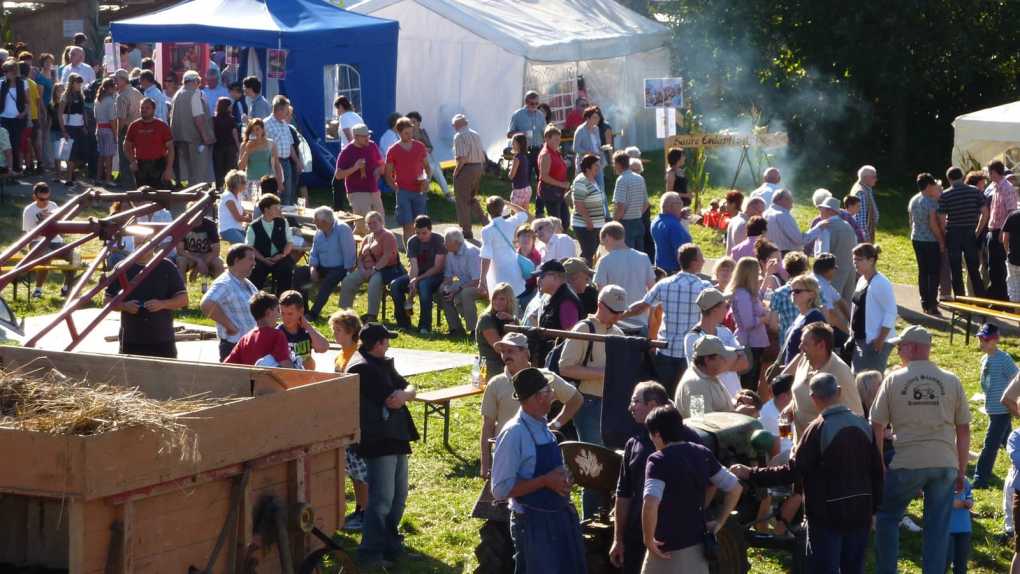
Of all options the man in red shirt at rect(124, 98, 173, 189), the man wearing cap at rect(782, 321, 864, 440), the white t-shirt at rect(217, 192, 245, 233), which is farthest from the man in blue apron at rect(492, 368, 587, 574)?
the man in red shirt at rect(124, 98, 173, 189)

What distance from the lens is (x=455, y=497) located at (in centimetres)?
1028

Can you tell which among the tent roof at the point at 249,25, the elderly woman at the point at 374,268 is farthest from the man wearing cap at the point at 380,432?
the tent roof at the point at 249,25

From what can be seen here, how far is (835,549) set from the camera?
7746 mm

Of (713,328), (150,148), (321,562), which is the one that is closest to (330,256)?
(150,148)

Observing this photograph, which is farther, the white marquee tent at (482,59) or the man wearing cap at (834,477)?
the white marquee tent at (482,59)

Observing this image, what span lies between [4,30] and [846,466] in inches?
960

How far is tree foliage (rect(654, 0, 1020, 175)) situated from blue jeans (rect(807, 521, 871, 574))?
19.6 meters

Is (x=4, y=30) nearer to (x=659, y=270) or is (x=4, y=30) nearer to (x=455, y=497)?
(x=659, y=270)

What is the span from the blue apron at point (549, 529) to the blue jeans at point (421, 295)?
8.00m

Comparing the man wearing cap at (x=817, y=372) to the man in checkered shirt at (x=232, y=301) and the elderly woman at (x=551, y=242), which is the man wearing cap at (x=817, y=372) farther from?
the elderly woman at (x=551, y=242)

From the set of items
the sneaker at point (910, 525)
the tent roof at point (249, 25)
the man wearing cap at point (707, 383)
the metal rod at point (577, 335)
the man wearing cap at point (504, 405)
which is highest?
the tent roof at point (249, 25)

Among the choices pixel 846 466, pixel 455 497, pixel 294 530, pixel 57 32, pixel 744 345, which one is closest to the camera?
pixel 294 530

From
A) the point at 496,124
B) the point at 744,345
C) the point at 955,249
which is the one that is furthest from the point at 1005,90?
the point at 744,345

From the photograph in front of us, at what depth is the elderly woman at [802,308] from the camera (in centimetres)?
1076
